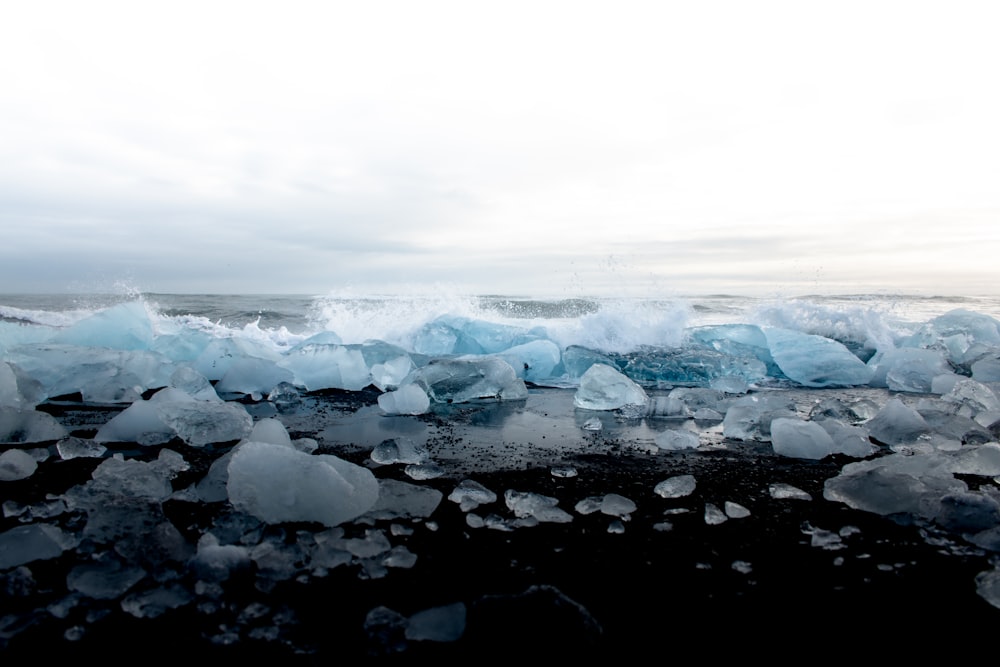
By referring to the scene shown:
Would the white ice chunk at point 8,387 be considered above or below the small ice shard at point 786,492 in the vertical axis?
above

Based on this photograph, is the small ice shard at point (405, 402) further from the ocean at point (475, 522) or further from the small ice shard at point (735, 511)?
the small ice shard at point (735, 511)

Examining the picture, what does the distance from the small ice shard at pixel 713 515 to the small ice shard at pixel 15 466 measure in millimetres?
2241

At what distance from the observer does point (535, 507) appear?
1.67m

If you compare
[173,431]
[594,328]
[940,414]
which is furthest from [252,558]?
[594,328]

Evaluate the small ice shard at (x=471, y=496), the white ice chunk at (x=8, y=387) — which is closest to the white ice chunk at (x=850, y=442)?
the small ice shard at (x=471, y=496)

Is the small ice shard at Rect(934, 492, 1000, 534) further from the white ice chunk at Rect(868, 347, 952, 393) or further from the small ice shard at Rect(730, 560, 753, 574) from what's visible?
the white ice chunk at Rect(868, 347, 952, 393)

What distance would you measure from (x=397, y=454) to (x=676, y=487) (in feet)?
3.47

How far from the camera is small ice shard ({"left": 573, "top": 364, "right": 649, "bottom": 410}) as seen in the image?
3.39m

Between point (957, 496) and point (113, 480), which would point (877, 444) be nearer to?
point (957, 496)

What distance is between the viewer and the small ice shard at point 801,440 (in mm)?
2287

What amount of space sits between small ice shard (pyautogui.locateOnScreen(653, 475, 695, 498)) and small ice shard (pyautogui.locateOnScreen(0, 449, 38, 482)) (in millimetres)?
2153

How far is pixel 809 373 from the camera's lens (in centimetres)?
463

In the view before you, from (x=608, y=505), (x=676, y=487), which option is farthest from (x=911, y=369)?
(x=608, y=505)

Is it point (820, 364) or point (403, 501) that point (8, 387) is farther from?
point (820, 364)
